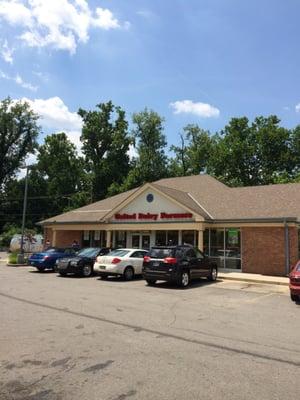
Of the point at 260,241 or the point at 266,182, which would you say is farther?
the point at 266,182


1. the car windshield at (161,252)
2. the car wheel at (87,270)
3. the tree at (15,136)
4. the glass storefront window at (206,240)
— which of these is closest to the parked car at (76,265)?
the car wheel at (87,270)

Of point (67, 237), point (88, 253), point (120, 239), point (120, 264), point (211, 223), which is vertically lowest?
point (120, 264)

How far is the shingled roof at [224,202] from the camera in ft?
77.0

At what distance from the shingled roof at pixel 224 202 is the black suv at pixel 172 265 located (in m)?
5.94

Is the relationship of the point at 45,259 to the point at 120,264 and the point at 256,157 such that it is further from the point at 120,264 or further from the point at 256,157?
the point at 256,157

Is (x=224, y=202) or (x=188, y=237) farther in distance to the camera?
(x=224, y=202)

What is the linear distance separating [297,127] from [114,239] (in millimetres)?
31518

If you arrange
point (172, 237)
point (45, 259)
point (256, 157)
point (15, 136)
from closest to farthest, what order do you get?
point (45, 259)
point (172, 237)
point (256, 157)
point (15, 136)

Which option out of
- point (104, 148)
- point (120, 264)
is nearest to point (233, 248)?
point (120, 264)

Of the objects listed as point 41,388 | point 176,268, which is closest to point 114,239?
point 176,268

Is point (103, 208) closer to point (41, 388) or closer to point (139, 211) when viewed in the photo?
point (139, 211)

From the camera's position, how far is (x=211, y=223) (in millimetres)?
24281

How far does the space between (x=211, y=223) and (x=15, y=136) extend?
49.5 metres

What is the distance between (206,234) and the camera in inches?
997
